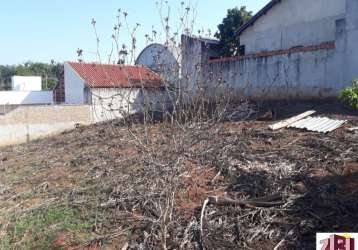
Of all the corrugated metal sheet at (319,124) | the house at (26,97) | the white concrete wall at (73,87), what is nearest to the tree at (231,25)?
the white concrete wall at (73,87)

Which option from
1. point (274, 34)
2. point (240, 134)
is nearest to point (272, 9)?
point (274, 34)

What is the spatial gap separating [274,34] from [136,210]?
13803 millimetres

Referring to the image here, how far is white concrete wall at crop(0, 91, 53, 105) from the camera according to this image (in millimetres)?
26828

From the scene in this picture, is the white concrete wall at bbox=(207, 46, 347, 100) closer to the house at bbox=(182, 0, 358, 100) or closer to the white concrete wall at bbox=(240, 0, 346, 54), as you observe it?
the house at bbox=(182, 0, 358, 100)

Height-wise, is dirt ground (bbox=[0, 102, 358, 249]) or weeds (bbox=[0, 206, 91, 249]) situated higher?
dirt ground (bbox=[0, 102, 358, 249])

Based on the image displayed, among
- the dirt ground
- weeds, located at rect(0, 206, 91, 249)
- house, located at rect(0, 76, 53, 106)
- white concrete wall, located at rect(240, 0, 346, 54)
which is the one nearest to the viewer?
the dirt ground

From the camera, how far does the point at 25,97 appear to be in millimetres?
28391

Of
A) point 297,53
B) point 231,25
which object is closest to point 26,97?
point 231,25

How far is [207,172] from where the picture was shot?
6359 millimetres

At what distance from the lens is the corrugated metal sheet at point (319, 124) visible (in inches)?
338

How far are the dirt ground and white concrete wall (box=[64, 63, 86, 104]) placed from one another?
1160 centimetres

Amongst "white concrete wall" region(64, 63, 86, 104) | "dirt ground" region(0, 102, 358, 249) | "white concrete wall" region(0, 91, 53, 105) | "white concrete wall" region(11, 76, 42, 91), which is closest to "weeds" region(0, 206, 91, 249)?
"dirt ground" region(0, 102, 358, 249)

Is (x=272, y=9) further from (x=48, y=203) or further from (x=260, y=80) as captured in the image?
(x=48, y=203)

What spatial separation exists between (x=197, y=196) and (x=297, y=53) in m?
9.36
